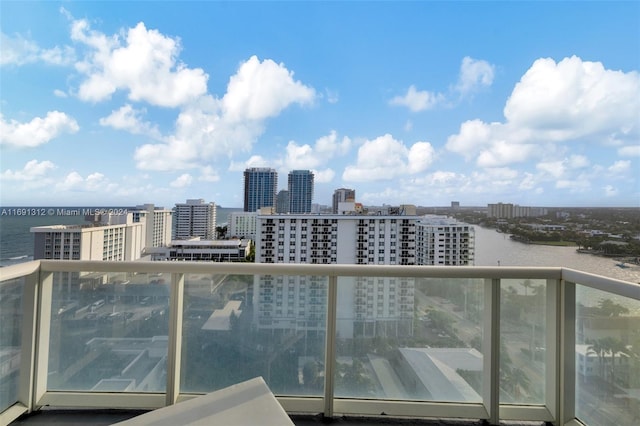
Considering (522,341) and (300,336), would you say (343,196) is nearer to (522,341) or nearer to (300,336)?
(300,336)

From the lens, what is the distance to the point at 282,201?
169 inches

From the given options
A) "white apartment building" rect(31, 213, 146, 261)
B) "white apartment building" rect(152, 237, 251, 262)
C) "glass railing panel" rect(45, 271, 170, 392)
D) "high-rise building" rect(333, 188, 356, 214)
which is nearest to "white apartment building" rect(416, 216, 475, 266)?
"high-rise building" rect(333, 188, 356, 214)

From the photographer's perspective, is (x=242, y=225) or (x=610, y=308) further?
(x=242, y=225)

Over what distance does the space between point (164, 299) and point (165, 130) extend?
4.35 m

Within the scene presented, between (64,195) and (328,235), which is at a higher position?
(64,195)

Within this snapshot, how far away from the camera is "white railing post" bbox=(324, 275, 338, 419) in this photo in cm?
205

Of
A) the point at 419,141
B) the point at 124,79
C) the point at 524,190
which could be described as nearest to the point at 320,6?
the point at 419,141

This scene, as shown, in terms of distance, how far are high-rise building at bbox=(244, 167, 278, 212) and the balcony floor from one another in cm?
261

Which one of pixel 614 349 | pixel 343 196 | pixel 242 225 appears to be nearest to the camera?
pixel 614 349

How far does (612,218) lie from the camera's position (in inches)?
106

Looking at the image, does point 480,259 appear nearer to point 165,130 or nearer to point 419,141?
point 419,141

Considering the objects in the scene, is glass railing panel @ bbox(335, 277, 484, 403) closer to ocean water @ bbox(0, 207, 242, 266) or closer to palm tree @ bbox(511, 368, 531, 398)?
palm tree @ bbox(511, 368, 531, 398)

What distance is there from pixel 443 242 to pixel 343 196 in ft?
5.96

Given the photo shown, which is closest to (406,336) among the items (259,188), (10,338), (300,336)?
(300,336)
